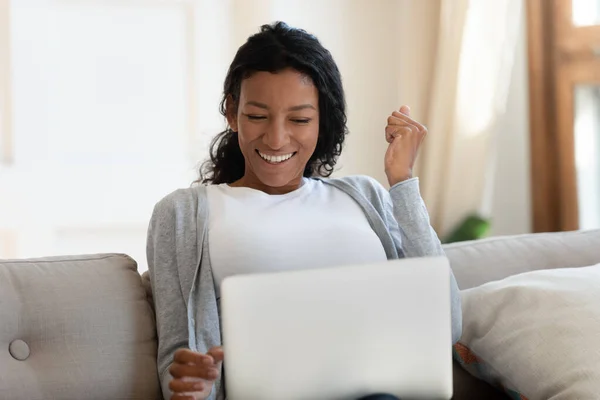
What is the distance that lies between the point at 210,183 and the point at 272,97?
35 cm

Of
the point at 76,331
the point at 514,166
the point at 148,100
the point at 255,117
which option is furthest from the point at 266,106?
the point at 514,166

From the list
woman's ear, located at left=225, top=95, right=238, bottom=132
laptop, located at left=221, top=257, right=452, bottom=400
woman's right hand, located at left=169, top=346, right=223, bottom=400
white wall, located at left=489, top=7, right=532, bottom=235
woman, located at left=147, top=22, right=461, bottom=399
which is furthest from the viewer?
white wall, located at left=489, top=7, right=532, bottom=235

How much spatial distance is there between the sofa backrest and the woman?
0.19 metres

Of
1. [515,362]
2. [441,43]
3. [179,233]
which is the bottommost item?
[515,362]

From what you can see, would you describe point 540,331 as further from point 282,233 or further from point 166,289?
point 166,289

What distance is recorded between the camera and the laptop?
41.1 inches

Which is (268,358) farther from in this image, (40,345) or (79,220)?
(79,220)

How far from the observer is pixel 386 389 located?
1.11 metres

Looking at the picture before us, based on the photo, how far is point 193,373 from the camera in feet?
4.03

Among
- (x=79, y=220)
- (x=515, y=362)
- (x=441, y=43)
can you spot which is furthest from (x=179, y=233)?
(x=441, y=43)

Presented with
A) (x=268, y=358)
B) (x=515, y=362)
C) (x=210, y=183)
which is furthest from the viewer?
(x=210, y=183)

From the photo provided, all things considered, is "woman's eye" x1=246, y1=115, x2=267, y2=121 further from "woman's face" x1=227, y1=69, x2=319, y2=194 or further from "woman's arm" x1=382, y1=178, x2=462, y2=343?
"woman's arm" x1=382, y1=178, x2=462, y2=343

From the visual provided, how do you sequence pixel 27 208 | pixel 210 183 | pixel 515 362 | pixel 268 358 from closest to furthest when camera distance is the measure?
pixel 268 358, pixel 515 362, pixel 210 183, pixel 27 208

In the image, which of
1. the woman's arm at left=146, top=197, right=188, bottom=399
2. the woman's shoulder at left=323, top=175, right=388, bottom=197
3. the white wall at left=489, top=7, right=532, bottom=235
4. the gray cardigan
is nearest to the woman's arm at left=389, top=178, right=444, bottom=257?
the gray cardigan
